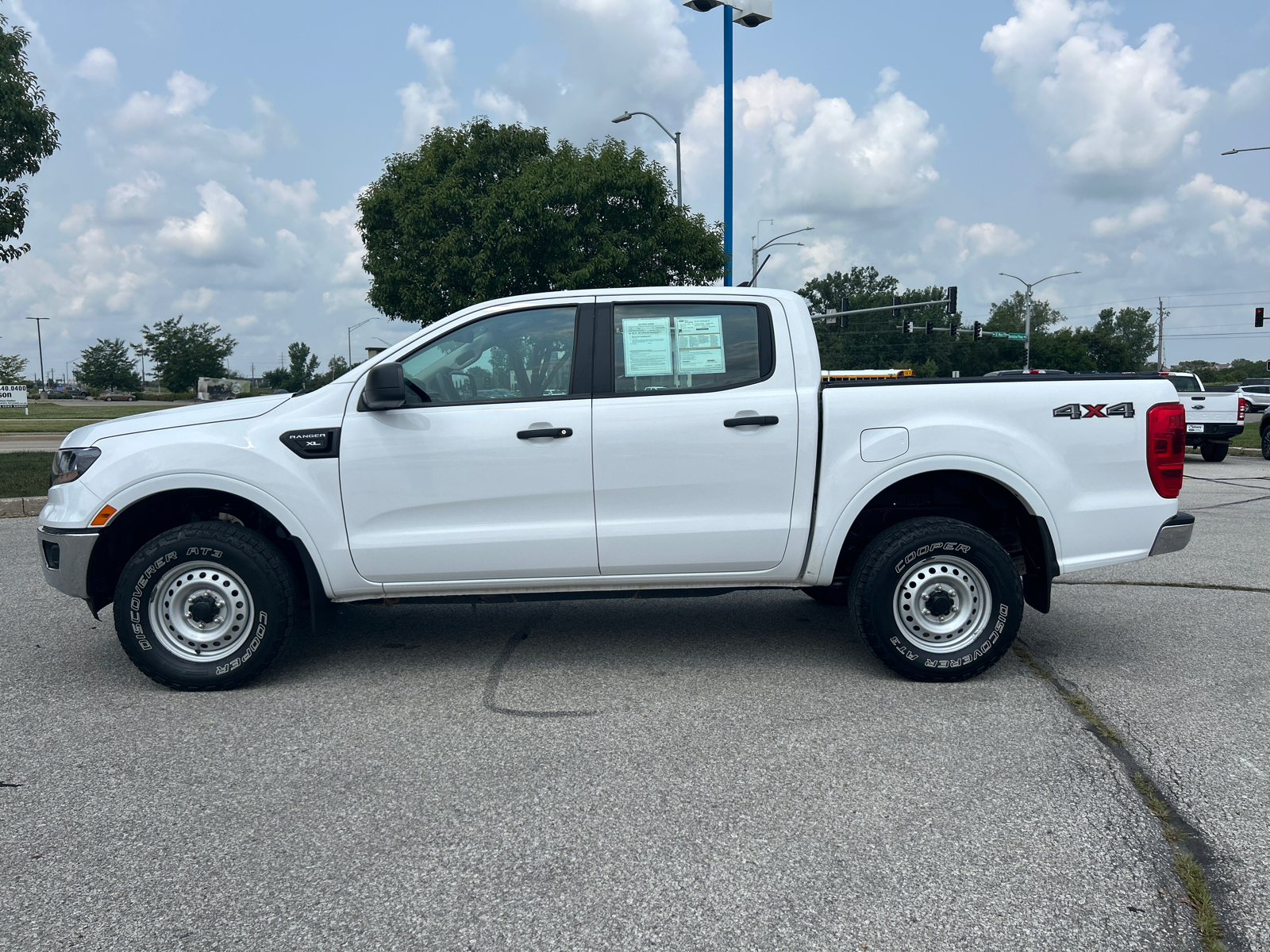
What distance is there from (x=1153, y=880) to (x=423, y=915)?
6.75ft

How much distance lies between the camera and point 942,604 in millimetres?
4695

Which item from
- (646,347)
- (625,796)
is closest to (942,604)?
(646,347)

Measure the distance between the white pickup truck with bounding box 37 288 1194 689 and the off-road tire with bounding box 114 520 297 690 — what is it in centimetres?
1

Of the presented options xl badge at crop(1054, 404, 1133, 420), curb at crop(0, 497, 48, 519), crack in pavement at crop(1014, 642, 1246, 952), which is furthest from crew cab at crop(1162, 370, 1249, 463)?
curb at crop(0, 497, 48, 519)

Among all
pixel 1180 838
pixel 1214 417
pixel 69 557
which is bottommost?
pixel 1180 838

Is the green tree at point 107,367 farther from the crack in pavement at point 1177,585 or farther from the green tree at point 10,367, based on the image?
the crack in pavement at point 1177,585

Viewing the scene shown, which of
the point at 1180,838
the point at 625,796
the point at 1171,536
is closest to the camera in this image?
the point at 1180,838

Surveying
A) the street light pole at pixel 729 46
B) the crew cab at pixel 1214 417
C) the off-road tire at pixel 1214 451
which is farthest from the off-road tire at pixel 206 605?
the off-road tire at pixel 1214 451

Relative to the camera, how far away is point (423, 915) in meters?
2.69

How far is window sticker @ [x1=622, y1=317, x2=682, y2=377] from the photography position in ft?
15.6

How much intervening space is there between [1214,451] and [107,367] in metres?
97.1

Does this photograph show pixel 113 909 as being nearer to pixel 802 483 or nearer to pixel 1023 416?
pixel 802 483

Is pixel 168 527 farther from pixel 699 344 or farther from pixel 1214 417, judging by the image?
pixel 1214 417

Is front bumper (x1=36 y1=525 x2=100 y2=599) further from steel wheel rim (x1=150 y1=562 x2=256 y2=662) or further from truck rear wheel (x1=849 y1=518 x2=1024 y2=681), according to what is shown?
truck rear wheel (x1=849 y1=518 x2=1024 y2=681)
